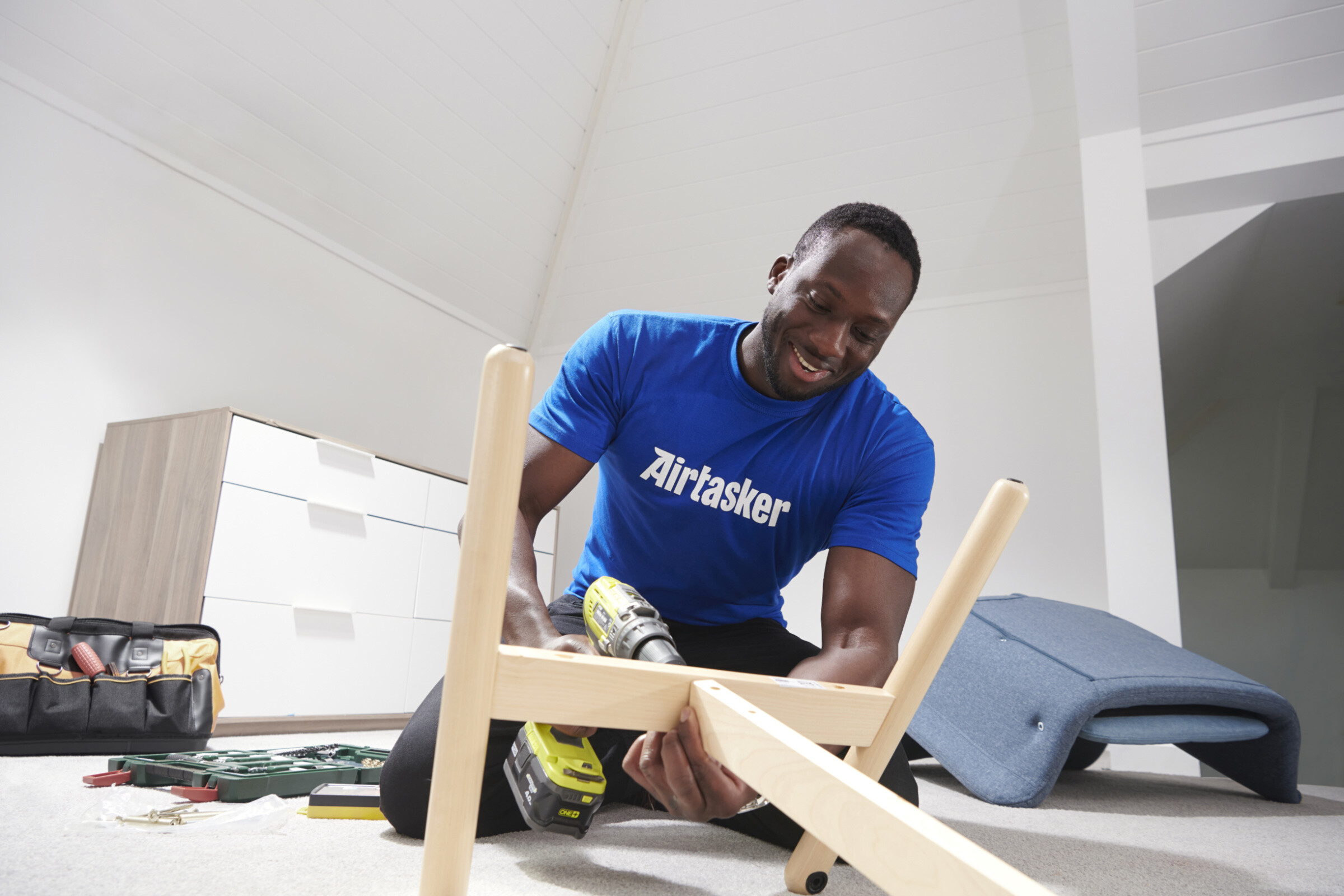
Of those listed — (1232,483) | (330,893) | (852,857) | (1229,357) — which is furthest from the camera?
(1232,483)

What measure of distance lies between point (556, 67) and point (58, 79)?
1786 millimetres

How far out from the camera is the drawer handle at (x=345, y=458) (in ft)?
8.86

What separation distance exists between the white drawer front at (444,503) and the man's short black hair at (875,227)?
2169mm

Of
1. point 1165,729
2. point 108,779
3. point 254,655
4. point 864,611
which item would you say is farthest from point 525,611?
point 254,655

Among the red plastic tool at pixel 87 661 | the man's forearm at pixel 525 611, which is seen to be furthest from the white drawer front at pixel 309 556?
the man's forearm at pixel 525 611

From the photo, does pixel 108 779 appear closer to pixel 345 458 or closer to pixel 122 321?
pixel 345 458

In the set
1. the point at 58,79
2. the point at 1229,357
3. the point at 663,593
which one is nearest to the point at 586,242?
the point at 58,79

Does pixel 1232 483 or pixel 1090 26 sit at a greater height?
pixel 1090 26

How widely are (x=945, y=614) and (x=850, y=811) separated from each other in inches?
12.9

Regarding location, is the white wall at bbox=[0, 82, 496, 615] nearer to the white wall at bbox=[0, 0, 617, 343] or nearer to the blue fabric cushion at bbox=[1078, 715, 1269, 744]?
the white wall at bbox=[0, 0, 617, 343]

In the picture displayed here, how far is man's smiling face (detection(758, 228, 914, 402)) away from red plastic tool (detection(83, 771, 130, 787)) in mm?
1309

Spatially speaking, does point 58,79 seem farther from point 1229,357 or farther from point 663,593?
point 1229,357

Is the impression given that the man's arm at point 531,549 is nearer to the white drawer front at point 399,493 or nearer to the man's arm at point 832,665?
the man's arm at point 832,665

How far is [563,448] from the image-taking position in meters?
1.26
